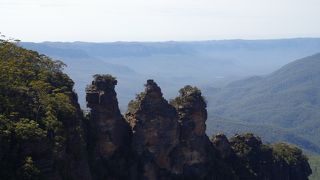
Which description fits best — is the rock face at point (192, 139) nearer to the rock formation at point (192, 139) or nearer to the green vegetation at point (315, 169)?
the rock formation at point (192, 139)

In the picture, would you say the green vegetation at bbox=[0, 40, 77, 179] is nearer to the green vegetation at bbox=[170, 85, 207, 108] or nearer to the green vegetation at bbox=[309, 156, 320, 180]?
the green vegetation at bbox=[170, 85, 207, 108]

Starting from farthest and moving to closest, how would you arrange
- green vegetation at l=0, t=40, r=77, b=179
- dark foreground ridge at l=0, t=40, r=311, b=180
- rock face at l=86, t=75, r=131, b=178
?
1. rock face at l=86, t=75, r=131, b=178
2. dark foreground ridge at l=0, t=40, r=311, b=180
3. green vegetation at l=0, t=40, r=77, b=179

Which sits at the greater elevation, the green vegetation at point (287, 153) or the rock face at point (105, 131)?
the rock face at point (105, 131)

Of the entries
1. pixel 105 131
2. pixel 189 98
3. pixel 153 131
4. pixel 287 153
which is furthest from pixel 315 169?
pixel 105 131

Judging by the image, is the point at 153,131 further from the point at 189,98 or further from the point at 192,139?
the point at 189,98

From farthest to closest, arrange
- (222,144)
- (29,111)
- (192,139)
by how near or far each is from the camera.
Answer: (222,144)
(192,139)
(29,111)

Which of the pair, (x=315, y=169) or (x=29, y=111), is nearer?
(x=29, y=111)

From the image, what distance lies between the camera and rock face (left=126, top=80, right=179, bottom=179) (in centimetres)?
4378

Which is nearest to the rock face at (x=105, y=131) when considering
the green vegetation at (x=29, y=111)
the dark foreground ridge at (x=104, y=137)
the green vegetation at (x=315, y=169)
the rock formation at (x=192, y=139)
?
the dark foreground ridge at (x=104, y=137)

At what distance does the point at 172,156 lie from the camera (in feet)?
150

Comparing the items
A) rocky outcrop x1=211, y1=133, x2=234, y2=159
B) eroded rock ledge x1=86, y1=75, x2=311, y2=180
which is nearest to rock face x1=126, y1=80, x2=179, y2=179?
eroded rock ledge x1=86, y1=75, x2=311, y2=180

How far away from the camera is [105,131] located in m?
42.2

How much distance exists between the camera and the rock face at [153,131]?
43781 millimetres

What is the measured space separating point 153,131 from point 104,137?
438 centimetres
